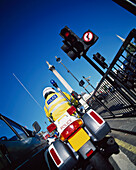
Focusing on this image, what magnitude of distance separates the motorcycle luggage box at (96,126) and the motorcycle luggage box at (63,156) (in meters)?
0.55

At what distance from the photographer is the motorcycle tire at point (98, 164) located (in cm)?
159

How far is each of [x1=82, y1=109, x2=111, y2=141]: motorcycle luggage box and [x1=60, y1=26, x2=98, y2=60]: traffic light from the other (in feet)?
6.02

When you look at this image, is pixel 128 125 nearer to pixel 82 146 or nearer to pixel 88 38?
pixel 82 146

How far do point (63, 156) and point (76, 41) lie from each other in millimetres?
2814

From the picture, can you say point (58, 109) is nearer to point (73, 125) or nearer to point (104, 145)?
point (73, 125)

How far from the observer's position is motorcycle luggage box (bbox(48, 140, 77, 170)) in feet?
5.48

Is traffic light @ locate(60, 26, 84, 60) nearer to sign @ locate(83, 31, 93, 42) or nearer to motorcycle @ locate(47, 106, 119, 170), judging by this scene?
sign @ locate(83, 31, 93, 42)

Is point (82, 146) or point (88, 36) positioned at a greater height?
point (88, 36)

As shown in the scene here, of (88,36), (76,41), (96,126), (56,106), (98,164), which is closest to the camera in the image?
(98,164)

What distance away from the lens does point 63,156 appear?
5.68 feet

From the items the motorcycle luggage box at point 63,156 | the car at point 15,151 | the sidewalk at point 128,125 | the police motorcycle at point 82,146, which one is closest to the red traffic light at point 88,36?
the police motorcycle at point 82,146

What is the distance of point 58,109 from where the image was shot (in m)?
3.01

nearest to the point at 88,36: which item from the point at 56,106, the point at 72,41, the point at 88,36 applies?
the point at 88,36

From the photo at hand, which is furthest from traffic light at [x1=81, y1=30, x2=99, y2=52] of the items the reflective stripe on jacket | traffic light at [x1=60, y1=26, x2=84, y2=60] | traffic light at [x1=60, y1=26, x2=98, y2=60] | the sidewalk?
the sidewalk
